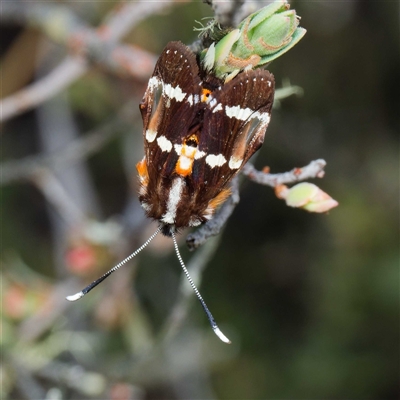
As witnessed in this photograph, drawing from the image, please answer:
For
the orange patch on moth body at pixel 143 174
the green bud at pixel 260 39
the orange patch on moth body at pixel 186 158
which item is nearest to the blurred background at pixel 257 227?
the orange patch on moth body at pixel 143 174

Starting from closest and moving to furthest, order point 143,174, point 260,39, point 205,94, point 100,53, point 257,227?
→ point 260,39 < point 205,94 < point 143,174 < point 100,53 < point 257,227

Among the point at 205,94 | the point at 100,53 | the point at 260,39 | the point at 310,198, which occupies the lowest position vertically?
the point at 310,198

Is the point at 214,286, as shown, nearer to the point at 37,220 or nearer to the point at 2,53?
the point at 37,220

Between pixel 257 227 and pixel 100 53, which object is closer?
pixel 100 53

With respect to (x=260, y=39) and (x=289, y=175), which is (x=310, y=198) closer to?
(x=289, y=175)

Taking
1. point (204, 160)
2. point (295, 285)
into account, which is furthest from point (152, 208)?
point (295, 285)

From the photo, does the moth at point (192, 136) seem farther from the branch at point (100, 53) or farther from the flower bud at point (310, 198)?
the branch at point (100, 53)

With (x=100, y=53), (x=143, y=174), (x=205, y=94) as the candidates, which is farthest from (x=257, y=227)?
(x=205, y=94)

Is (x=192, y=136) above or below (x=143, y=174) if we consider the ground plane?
above
